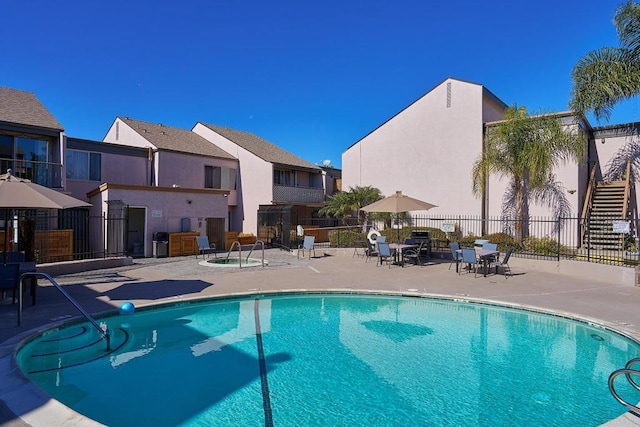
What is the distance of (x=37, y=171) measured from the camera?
58.1 ft

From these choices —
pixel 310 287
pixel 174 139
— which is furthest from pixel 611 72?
pixel 174 139

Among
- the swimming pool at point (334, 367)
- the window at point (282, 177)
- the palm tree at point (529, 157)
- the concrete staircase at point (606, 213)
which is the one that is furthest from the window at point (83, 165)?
the concrete staircase at point (606, 213)

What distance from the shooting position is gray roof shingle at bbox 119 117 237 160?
25.0 m

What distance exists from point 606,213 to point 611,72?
308 inches

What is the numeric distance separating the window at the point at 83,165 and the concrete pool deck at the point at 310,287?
26.1 feet

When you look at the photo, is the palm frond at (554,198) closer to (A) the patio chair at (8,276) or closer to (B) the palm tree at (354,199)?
(B) the palm tree at (354,199)

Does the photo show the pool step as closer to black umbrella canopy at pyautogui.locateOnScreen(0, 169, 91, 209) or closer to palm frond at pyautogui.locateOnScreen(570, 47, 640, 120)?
black umbrella canopy at pyautogui.locateOnScreen(0, 169, 91, 209)

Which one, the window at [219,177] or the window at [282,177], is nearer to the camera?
the window at [219,177]

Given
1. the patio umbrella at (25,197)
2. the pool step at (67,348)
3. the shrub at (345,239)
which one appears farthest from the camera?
the shrub at (345,239)

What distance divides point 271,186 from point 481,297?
18.6 m

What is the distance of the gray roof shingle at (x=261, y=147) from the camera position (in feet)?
93.9

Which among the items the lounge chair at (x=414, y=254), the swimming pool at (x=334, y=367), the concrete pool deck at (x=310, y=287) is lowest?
the swimming pool at (x=334, y=367)

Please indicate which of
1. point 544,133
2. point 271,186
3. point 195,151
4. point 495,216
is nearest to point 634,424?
point 544,133

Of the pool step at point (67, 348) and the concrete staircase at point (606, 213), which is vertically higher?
the concrete staircase at point (606, 213)
